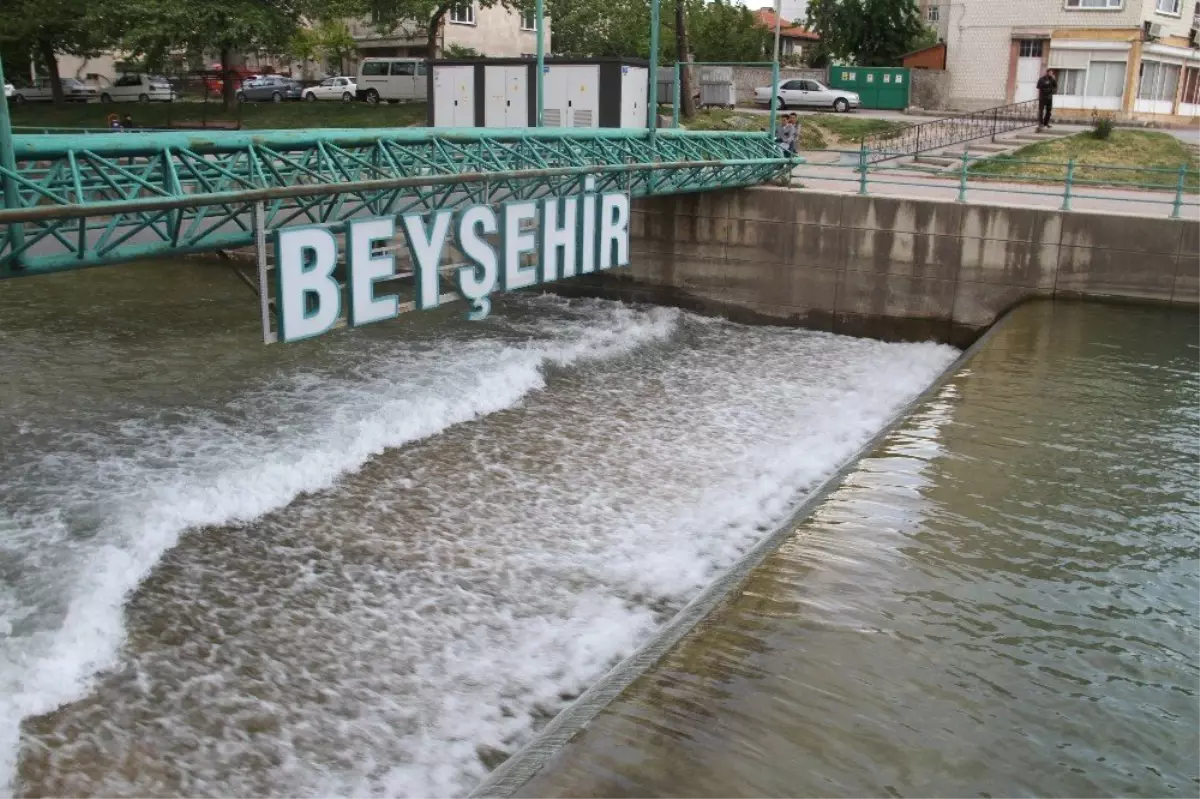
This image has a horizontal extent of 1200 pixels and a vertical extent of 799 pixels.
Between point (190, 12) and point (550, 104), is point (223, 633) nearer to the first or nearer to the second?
point (550, 104)

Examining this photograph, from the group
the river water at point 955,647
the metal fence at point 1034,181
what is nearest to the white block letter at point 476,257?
the river water at point 955,647

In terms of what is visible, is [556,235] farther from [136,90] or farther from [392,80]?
[136,90]

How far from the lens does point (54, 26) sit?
43469 mm

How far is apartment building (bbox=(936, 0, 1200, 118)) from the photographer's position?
43312mm

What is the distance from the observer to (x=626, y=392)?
58.1ft

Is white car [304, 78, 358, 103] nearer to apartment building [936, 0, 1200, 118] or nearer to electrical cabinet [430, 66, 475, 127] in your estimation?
electrical cabinet [430, 66, 475, 127]

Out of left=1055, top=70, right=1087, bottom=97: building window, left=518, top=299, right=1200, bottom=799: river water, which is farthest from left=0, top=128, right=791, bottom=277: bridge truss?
left=1055, top=70, right=1087, bottom=97: building window

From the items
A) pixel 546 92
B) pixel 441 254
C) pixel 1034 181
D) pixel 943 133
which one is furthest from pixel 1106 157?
pixel 441 254

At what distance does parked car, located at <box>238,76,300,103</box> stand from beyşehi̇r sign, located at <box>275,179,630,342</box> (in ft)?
129

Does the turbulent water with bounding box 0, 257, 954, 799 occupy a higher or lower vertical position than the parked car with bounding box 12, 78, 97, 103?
lower

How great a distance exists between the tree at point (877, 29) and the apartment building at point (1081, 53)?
19.5 feet

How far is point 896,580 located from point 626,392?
8.60 meters

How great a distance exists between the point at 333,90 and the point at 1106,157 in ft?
114

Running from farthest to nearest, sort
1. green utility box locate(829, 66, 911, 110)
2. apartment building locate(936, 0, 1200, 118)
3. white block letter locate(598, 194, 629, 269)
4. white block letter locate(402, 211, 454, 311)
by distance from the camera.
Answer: green utility box locate(829, 66, 911, 110)
apartment building locate(936, 0, 1200, 118)
white block letter locate(598, 194, 629, 269)
white block letter locate(402, 211, 454, 311)
